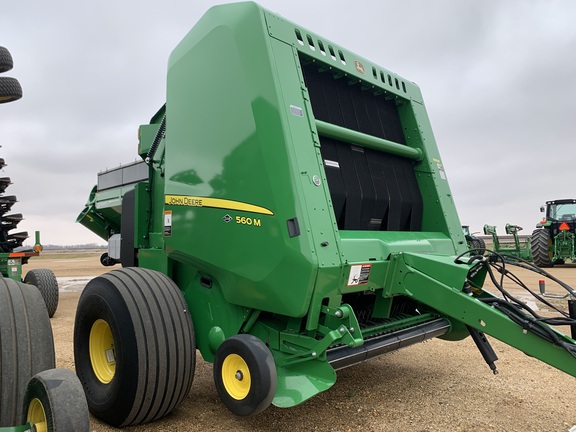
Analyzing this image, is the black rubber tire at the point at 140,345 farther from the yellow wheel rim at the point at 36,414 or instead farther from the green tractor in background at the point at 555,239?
the green tractor in background at the point at 555,239

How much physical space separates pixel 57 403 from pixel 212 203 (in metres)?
1.58

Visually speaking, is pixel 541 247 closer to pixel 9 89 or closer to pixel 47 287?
pixel 47 287

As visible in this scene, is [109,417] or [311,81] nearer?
[109,417]

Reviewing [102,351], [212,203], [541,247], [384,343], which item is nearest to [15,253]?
[102,351]

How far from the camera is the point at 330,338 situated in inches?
102

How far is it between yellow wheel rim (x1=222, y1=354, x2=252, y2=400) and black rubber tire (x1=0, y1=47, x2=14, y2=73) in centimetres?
192

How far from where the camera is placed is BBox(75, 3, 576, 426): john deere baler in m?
2.69

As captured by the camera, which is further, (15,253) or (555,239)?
(555,239)

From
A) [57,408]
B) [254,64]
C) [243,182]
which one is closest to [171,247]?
[243,182]

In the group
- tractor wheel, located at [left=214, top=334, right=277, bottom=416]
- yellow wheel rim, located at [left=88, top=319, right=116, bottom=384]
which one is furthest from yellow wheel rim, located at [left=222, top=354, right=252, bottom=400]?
yellow wheel rim, located at [left=88, top=319, right=116, bottom=384]

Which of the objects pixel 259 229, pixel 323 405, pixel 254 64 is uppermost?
pixel 254 64

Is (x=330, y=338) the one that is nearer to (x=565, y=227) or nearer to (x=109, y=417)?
(x=109, y=417)

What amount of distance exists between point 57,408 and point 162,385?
114 cm

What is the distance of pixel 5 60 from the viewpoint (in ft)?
7.46
